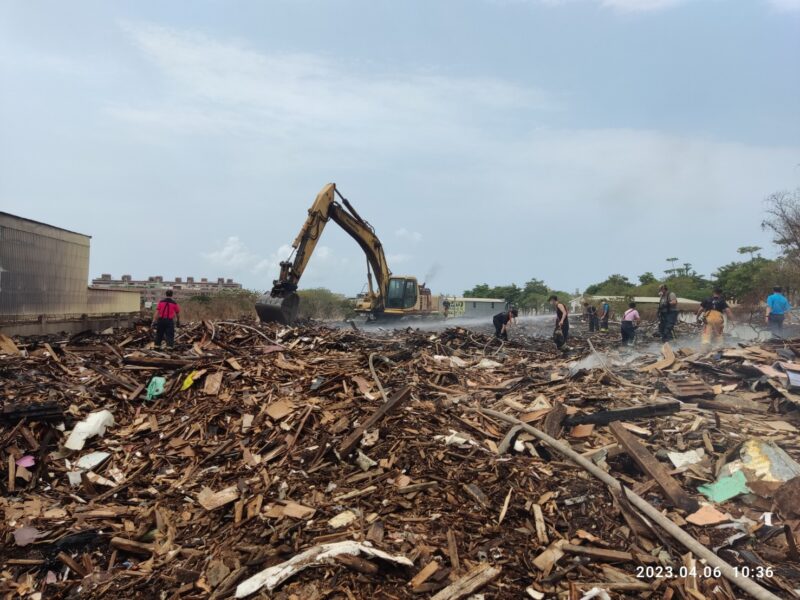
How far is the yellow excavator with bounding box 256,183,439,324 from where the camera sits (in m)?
15.1

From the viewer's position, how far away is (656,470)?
500 centimetres

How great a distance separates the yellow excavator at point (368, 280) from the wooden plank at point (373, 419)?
8.95 metres

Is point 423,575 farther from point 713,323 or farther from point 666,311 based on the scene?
point 666,311

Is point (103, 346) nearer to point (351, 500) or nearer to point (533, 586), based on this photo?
point (351, 500)

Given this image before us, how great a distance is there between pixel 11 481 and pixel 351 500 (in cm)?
367

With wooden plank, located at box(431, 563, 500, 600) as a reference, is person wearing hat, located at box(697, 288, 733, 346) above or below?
above

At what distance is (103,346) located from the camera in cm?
1021

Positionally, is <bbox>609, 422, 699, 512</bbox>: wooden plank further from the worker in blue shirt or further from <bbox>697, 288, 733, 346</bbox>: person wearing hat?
the worker in blue shirt

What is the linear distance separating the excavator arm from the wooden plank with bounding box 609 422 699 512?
1083cm

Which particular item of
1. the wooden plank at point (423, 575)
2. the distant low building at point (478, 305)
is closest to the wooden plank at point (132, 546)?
the wooden plank at point (423, 575)

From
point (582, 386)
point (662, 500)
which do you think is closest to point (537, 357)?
point (582, 386)

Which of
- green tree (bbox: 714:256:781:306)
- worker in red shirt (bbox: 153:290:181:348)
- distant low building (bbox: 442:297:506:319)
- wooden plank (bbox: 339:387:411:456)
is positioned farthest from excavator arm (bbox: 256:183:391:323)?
Result: distant low building (bbox: 442:297:506:319)

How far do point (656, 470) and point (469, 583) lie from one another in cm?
245

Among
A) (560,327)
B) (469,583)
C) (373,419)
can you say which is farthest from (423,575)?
(560,327)
